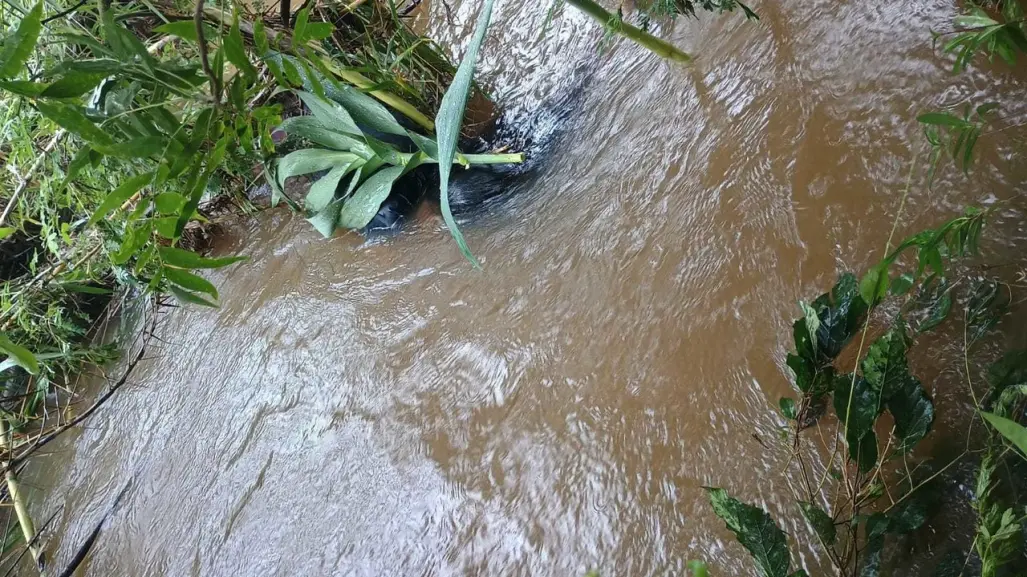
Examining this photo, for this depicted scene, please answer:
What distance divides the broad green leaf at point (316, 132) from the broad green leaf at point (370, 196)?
67 millimetres

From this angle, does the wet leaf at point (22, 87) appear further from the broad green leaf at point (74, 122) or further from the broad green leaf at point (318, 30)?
the broad green leaf at point (318, 30)

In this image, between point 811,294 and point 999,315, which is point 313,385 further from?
point 999,315

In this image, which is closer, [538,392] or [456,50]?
[538,392]

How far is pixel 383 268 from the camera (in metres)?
1.27

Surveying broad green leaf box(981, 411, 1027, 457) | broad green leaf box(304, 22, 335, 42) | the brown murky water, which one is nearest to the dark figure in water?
the brown murky water

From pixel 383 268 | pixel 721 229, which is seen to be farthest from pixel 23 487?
pixel 721 229

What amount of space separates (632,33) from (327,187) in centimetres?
59

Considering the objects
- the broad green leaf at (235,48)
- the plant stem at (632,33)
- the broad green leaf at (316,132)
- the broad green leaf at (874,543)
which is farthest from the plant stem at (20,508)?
the broad green leaf at (874,543)

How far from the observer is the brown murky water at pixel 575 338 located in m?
0.81

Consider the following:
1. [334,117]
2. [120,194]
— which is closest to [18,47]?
[120,194]

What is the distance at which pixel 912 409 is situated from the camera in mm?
622

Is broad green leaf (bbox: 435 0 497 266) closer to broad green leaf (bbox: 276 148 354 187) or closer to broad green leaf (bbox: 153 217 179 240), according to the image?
broad green leaf (bbox: 153 217 179 240)

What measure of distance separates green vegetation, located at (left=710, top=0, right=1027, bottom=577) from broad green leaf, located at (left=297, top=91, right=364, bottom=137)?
2.67 feet

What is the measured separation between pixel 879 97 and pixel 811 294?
286 mm
